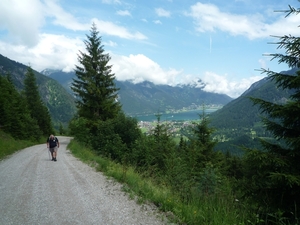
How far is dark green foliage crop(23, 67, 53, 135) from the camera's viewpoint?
54650 millimetres

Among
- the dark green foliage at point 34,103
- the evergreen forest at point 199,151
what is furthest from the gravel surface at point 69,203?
the dark green foliage at point 34,103

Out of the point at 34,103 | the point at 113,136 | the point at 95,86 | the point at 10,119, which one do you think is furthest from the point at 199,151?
the point at 34,103

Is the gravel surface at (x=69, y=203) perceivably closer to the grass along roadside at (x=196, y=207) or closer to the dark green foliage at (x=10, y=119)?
the grass along roadside at (x=196, y=207)

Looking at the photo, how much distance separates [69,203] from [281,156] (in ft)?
21.1

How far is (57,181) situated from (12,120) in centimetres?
3053

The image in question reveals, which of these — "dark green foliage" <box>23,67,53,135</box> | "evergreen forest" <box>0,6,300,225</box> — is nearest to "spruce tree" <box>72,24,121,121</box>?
"evergreen forest" <box>0,6,300,225</box>

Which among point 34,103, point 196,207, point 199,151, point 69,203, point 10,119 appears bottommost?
point 199,151

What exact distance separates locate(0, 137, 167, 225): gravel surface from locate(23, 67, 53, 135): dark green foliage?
5052 cm

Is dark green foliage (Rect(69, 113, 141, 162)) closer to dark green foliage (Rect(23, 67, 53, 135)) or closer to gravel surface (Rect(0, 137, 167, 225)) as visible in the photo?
gravel surface (Rect(0, 137, 167, 225))

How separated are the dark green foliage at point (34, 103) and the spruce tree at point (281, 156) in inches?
2217

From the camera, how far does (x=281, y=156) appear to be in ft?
20.6

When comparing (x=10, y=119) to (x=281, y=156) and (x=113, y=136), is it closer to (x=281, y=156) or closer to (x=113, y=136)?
(x=113, y=136)

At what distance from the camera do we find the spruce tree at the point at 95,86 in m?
26.9

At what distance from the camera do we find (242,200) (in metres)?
6.51
